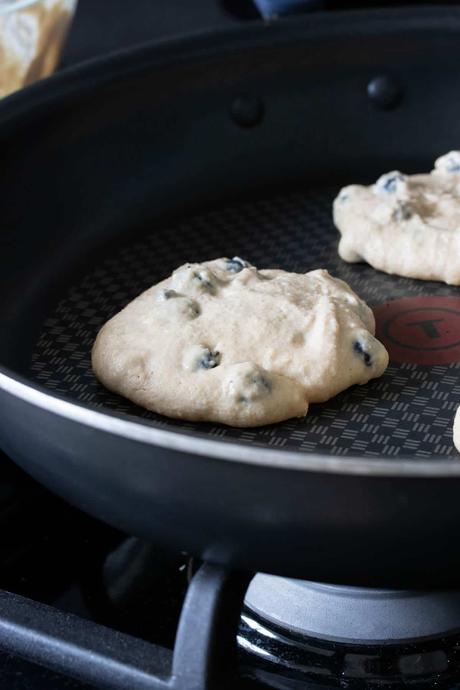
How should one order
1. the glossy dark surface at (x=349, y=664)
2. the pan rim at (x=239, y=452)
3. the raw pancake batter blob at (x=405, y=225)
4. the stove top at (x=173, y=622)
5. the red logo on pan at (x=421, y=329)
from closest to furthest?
the pan rim at (x=239, y=452), the stove top at (x=173, y=622), the glossy dark surface at (x=349, y=664), the red logo on pan at (x=421, y=329), the raw pancake batter blob at (x=405, y=225)

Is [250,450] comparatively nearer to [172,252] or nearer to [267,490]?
[267,490]

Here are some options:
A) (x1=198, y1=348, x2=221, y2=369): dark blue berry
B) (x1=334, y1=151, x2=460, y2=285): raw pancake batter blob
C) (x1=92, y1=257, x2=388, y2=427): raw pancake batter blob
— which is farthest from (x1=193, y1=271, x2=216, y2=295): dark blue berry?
(x1=334, y1=151, x2=460, y2=285): raw pancake batter blob

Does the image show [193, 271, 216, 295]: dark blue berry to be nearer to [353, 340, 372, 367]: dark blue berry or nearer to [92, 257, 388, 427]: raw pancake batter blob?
[92, 257, 388, 427]: raw pancake batter blob

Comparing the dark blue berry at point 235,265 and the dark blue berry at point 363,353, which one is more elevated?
the dark blue berry at point 235,265

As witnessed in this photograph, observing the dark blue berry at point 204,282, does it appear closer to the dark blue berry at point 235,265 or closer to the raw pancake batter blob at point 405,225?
the dark blue berry at point 235,265

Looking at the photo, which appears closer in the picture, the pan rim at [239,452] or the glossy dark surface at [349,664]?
the pan rim at [239,452]

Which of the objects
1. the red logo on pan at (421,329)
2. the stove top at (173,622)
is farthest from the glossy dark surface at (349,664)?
the red logo on pan at (421,329)

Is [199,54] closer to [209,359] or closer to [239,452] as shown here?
[209,359]
